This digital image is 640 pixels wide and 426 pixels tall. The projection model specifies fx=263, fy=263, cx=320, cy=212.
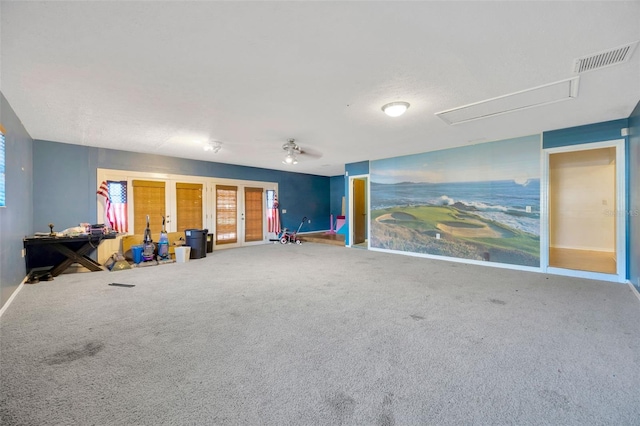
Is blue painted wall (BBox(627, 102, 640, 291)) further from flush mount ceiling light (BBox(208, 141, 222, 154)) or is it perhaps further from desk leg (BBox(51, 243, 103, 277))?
desk leg (BBox(51, 243, 103, 277))

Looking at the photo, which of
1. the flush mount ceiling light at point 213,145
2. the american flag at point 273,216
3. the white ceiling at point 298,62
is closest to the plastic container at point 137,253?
the white ceiling at point 298,62

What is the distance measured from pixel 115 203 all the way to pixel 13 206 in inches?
102

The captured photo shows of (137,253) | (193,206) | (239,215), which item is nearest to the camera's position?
(137,253)

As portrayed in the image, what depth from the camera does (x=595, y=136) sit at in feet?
14.8

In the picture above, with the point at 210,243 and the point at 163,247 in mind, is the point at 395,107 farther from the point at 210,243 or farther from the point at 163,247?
the point at 210,243

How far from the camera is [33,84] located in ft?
9.89

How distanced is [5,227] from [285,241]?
6614 mm

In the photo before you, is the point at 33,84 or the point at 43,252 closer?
the point at 33,84

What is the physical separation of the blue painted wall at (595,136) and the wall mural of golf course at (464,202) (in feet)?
0.82

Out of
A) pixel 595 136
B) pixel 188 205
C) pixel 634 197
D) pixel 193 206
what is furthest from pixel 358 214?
pixel 634 197

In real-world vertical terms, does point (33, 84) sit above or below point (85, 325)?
above

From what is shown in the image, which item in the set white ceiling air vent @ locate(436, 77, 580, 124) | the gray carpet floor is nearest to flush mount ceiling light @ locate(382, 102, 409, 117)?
white ceiling air vent @ locate(436, 77, 580, 124)

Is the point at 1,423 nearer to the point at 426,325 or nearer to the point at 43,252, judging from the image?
the point at 426,325

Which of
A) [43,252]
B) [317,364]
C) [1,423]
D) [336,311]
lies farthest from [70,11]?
[43,252]
